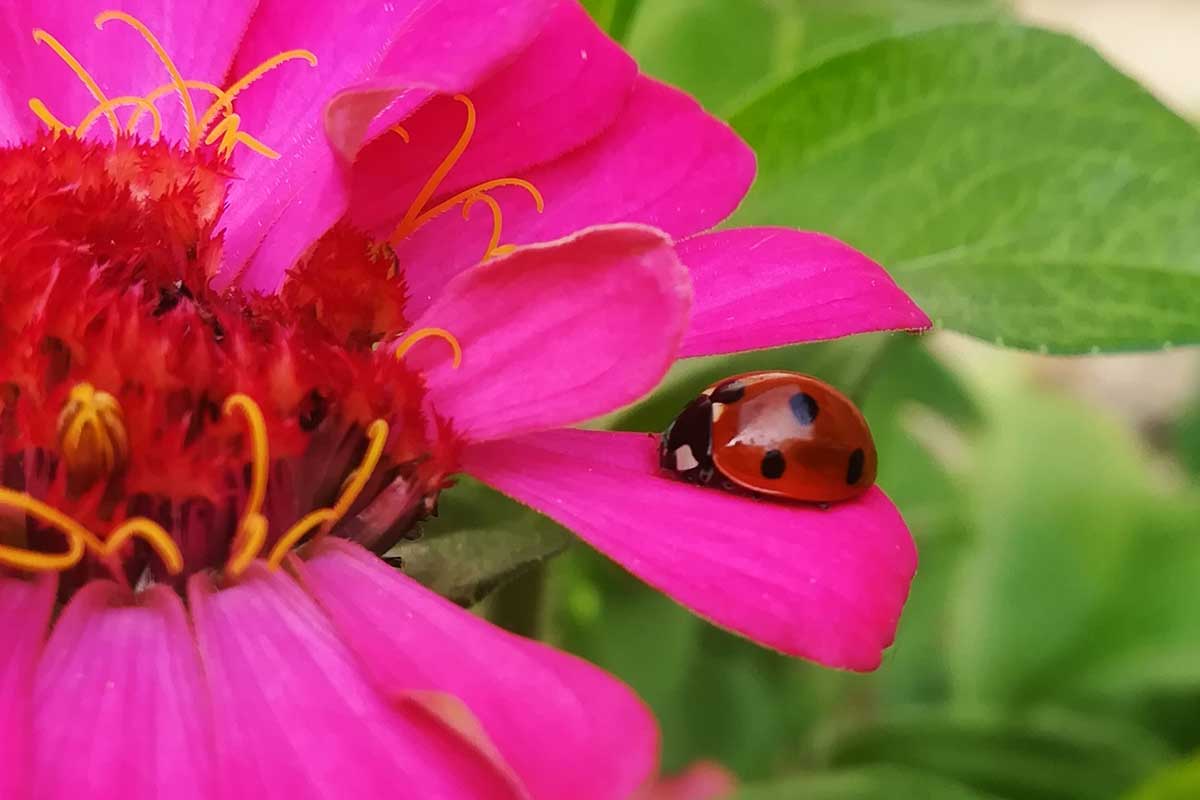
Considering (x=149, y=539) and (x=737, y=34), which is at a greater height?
(x=737, y=34)

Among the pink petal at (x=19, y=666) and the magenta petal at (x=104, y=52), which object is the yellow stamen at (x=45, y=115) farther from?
the pink petal at (x=19, y=666)

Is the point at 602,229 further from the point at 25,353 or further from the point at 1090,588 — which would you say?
the point at 1090,588

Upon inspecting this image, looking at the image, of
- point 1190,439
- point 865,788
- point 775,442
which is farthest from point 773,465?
point 1190,439

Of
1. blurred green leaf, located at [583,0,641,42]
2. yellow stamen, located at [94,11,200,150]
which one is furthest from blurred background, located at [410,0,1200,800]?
yellow stamen, located at [94,11,200,150]

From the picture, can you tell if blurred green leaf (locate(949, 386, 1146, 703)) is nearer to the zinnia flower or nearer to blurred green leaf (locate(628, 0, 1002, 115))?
blurred green leaf (locate(628, 0, 1002, 115))

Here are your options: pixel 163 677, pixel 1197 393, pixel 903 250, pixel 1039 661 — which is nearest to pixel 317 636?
pixel 163 677

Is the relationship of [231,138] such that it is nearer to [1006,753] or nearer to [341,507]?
[341,507]
